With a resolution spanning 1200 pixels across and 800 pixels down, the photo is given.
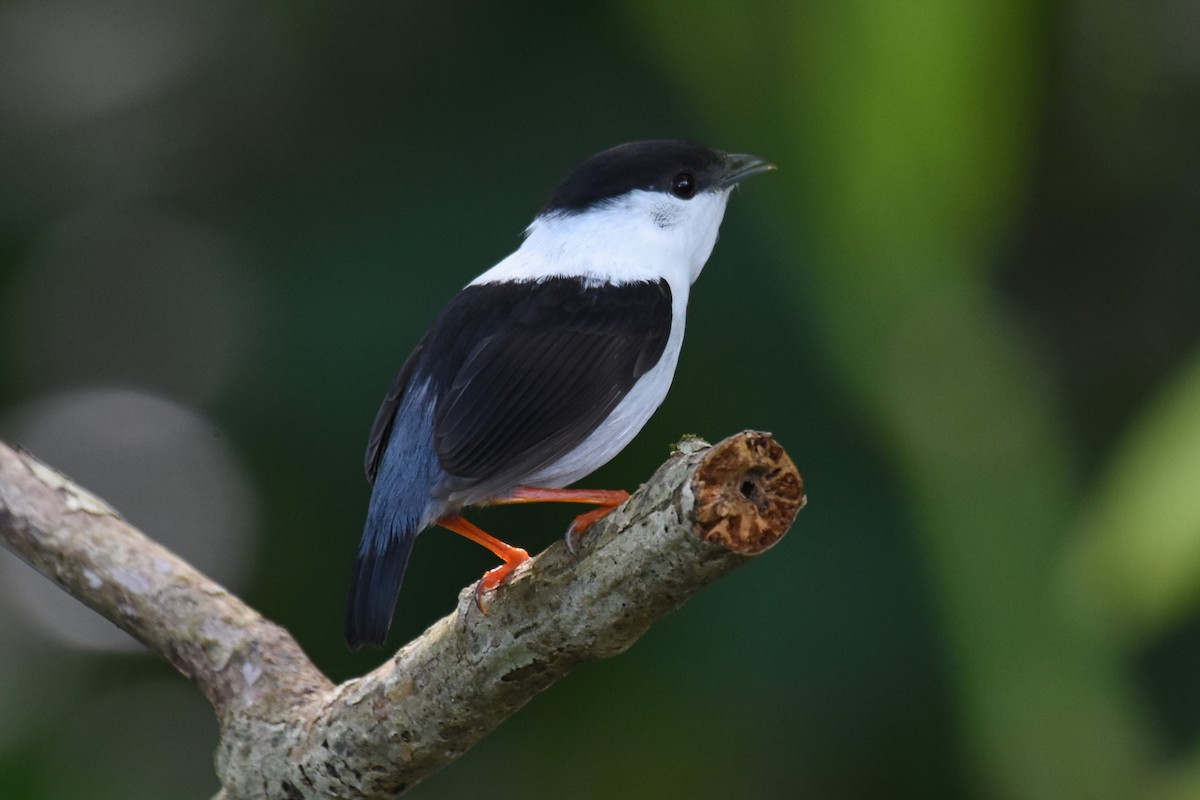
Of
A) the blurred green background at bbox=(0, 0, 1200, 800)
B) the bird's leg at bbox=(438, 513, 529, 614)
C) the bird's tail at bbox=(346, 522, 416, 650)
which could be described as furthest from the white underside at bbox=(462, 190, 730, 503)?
the blurred green background at bbox=(0, 0, 1200, 800)

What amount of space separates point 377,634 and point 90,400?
3.59 m

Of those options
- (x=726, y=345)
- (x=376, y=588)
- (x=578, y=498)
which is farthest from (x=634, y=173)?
(x=726, y=345)

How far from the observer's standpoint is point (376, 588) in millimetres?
2854

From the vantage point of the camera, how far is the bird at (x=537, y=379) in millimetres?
2889

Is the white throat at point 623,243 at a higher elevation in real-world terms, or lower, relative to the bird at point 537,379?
higher

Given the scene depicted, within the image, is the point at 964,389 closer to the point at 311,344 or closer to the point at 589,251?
the point at 589,251

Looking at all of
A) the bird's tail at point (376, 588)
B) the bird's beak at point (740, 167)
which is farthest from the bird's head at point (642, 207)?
the bird's tail at point (376, 588)

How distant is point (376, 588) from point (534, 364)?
614 mm

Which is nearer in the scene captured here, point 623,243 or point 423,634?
point 423,634

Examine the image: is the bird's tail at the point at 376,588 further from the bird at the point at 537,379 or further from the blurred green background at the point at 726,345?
the blurred green background at the point at 726,345

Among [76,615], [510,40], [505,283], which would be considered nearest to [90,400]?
[76,615]

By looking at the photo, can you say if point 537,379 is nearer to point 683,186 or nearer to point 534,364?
point 534,364

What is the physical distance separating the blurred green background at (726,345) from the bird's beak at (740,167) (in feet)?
0.95

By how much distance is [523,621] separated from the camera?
2.50 metres
